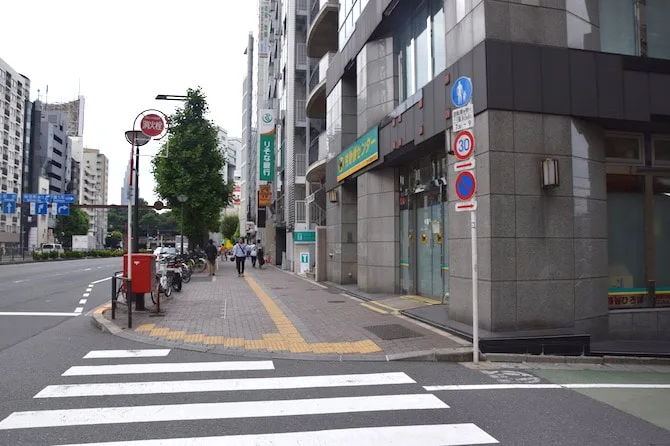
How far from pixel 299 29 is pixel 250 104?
157 ft

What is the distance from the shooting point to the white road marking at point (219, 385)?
5.39 m

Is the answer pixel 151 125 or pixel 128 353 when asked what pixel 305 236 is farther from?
pixel 128 353

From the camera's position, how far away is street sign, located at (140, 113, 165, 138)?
37.6 ft

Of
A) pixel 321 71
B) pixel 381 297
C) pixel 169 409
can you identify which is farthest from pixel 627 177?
pixel 321 71

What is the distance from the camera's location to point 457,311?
912 cm

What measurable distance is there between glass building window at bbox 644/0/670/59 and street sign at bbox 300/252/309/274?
1732 centimetres

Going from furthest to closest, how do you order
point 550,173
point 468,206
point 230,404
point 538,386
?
point 550,173, point 468,206, point 538,386, point 230,404

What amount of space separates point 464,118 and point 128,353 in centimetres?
625

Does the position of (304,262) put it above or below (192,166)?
below

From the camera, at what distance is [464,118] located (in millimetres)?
7309

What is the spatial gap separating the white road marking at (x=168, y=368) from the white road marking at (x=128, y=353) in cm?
55

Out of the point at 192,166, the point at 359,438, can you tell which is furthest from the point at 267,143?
the point at 359,438

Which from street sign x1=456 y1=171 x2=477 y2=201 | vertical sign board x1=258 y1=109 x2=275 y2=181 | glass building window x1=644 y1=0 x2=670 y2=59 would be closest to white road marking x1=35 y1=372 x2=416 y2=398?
street sign x1=456 y1=171 x2=477 y2=201

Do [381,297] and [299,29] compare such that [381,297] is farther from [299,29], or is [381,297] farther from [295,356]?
[299,29]
